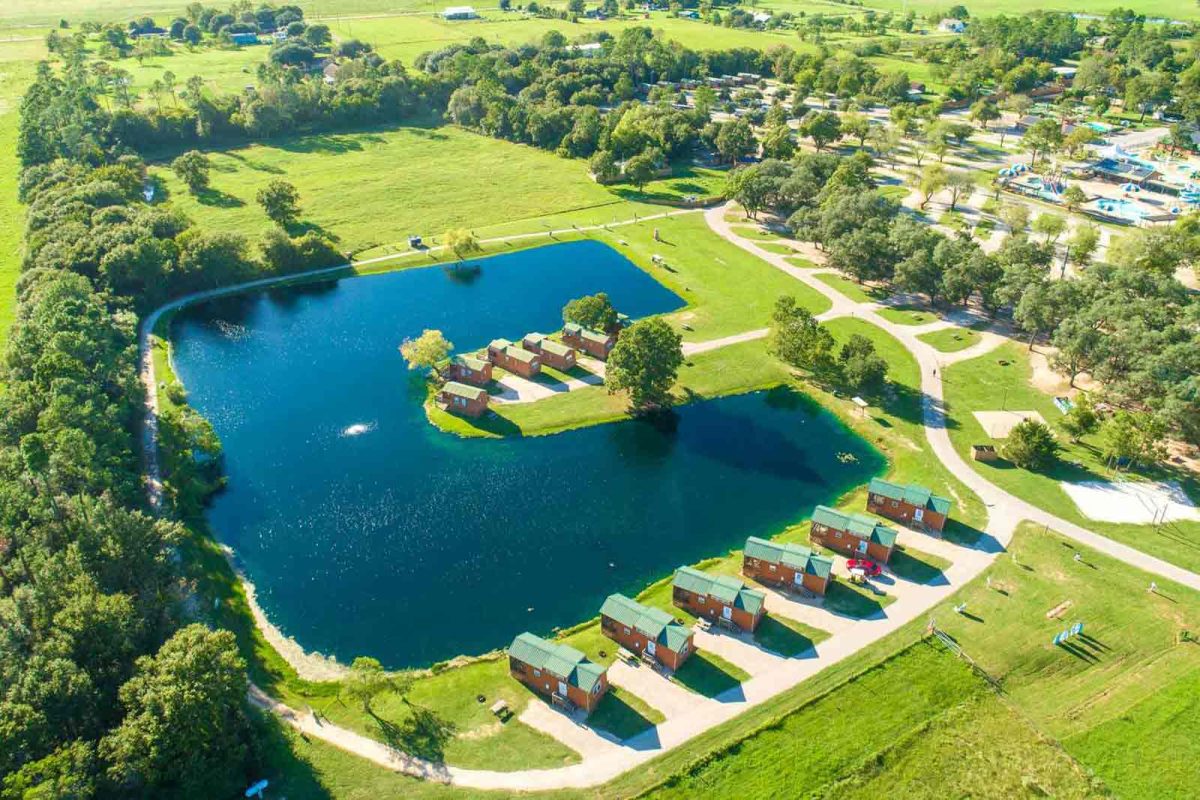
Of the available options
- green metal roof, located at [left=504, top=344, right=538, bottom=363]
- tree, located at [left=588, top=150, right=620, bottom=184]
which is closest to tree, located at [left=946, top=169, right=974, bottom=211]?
tree, located at [left=588, top=150, right=620, bottom=184]

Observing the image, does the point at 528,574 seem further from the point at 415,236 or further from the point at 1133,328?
the point at 415,236

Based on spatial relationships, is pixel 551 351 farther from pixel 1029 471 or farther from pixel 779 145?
pixel 779 145

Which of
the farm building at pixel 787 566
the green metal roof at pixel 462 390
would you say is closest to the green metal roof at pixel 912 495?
the farm building at pixel 787 566

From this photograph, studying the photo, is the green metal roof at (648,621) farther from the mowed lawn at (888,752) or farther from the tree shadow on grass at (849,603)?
the tree shadow on grass at (849,603)

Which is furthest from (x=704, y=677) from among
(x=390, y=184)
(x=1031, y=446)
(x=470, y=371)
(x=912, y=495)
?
(x=390, y=184)

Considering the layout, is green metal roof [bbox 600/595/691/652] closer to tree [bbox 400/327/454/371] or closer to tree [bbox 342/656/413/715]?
tree [bbox 342/656/413/715]

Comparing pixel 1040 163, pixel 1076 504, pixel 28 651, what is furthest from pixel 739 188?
pixel 28 651
